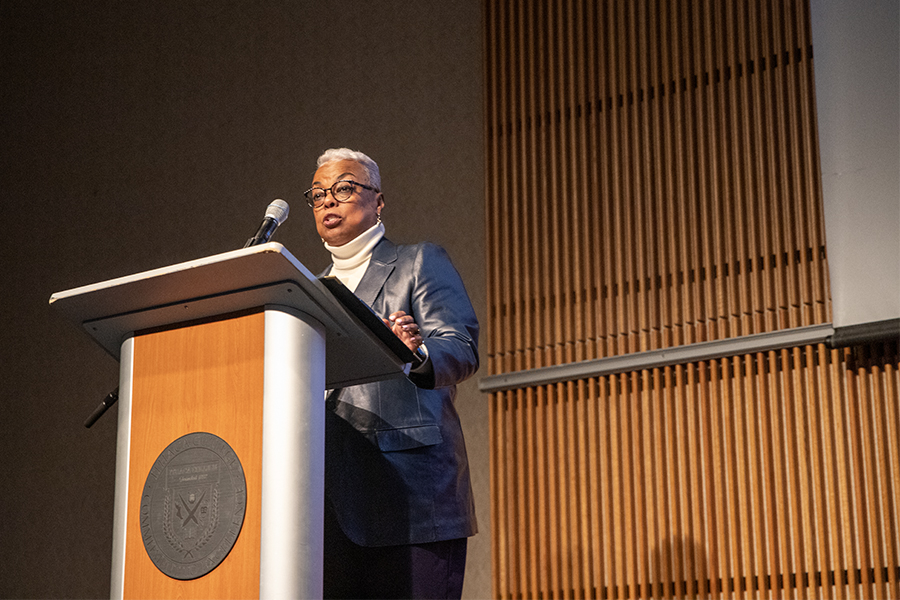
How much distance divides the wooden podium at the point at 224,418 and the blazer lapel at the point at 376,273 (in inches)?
21.6

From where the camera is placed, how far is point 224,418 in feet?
5.45

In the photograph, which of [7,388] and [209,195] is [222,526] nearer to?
[209,195]

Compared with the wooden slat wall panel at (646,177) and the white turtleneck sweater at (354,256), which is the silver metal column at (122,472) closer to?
the white turtleneck sweater at (354,256)

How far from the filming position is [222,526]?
1606 millimetres

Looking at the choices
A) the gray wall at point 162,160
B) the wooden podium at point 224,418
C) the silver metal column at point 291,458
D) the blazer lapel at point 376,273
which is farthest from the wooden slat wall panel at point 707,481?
the silver metal column at point 291,458

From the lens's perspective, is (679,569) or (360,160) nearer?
(360,160)

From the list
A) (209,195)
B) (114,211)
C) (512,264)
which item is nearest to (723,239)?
(512,264)

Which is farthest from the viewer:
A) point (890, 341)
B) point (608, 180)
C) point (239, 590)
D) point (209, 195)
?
point (209, 195)

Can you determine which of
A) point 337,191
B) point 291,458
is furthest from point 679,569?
point 291,458

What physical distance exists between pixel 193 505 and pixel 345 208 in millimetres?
1030

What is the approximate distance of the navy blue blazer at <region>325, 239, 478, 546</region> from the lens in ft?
6.96

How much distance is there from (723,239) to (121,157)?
3.71 meters

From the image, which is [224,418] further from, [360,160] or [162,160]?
[162,160]

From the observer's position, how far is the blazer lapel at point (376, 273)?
2346 mm
